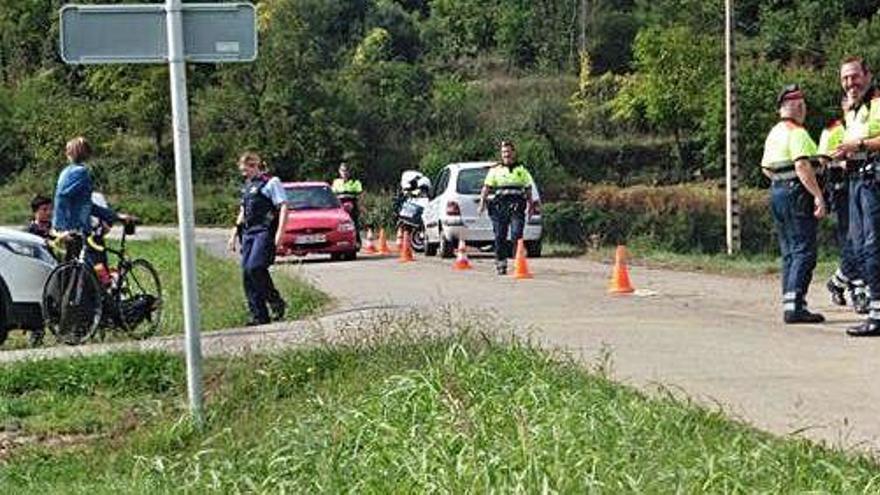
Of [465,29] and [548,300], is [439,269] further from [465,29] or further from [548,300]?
A: [465,29]

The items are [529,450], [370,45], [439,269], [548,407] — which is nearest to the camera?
[529,450]

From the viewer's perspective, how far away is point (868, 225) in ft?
34.5

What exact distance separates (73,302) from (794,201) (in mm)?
6255

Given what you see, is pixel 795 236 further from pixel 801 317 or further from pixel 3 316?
pixel 3 316

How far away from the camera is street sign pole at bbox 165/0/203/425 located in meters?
8.34

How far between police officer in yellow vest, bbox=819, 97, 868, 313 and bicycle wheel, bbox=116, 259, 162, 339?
6150mm

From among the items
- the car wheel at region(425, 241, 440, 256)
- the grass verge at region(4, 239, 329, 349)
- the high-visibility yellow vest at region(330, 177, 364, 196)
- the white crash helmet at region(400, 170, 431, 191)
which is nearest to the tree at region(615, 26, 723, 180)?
the white crash helmet at region(400, 170, 431, 191)

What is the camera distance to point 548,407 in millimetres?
6621

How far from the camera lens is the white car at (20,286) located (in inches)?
529

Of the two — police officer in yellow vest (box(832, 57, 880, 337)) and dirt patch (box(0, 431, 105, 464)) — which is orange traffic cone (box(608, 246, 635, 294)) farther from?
dirt patch (box(0, 431, 105, 464))

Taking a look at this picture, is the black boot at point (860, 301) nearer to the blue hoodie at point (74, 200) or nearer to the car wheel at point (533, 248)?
the blue hoodie at point (74, 200)

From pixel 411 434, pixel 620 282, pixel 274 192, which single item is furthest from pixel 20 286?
pixel 411 434

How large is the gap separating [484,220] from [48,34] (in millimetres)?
58884

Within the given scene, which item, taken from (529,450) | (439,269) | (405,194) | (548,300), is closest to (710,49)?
(405,194)
